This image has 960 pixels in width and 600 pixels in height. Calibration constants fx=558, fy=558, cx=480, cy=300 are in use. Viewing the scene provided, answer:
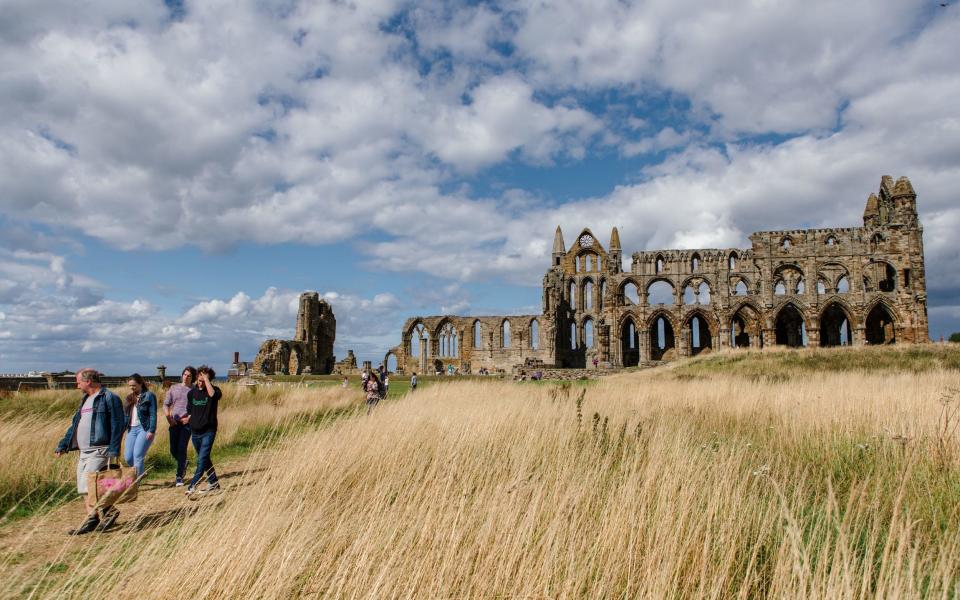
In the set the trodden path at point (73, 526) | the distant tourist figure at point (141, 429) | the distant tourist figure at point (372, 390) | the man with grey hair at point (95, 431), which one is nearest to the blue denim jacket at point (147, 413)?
the distant tourist figure at point (141, 429)

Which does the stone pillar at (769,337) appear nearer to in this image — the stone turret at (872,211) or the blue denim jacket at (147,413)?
the stone turret at (872,211)

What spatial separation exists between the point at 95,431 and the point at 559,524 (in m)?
4.57

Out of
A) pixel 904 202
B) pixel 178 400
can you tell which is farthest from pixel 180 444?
pixel 904 202

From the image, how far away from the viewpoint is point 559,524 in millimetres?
2959

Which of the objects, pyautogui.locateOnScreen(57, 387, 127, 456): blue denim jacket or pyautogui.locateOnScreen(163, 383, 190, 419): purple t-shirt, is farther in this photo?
pyautogui.locateOnScreen(163, 383, 190, 419): purple t-shirt

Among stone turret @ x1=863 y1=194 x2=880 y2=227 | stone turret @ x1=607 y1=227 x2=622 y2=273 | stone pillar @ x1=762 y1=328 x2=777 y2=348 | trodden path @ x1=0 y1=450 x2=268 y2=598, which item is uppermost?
stone turret @ x1=863 y1=194 x2=880 y2=227

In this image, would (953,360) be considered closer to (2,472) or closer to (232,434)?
(232,434)

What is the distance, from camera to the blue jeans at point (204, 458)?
6.46 metres

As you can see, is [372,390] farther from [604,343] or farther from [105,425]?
[604,343]

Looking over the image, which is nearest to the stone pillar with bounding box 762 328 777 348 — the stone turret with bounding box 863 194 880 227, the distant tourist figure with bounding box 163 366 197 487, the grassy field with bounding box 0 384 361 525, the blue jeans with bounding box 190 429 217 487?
the stone turret with bounding box 863 194 880 227

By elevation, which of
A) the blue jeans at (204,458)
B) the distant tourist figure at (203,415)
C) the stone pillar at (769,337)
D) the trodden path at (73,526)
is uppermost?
the stone pillar at (769,337)

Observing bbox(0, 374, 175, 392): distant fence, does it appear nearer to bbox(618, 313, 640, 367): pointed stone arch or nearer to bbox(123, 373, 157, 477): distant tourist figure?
bbox(123, 373, 157, 477): distant tourist figure

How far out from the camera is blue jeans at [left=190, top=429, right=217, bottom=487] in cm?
646

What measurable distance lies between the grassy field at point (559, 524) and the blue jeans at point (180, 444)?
1742 mm
